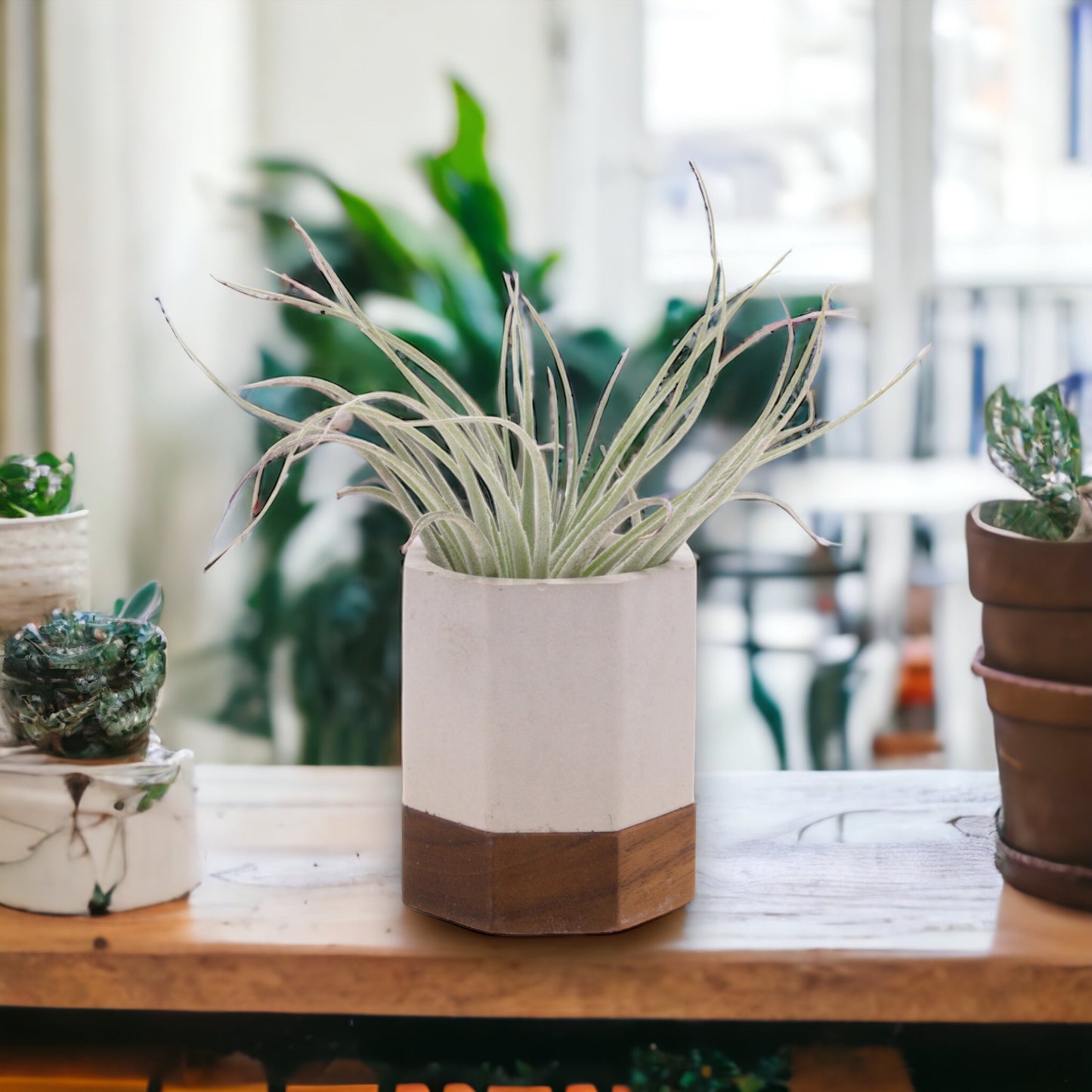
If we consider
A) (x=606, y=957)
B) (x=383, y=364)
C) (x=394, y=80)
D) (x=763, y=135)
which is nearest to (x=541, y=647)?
(x=606, y=957)

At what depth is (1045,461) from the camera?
58 cm

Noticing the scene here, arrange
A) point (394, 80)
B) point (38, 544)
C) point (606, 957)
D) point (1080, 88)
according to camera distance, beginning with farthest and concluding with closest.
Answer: point (1080, 88)
point (394, 80)
point (38, 544)
point (606, 957)

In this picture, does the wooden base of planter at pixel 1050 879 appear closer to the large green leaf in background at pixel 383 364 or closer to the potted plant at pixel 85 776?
the potted plant at pixel 85 776

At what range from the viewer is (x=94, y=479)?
1955 millimetres

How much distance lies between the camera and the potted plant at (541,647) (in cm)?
52

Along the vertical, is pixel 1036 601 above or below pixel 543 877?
above

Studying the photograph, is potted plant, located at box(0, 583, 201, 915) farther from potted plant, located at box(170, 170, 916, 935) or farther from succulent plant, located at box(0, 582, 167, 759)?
potted plant, located at box(170, 170, 916, 935)

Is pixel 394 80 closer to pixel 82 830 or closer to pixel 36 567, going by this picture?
pixel 36 567

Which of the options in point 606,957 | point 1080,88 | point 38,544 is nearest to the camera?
point 606,957

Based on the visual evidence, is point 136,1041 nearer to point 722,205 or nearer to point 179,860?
point 179,860

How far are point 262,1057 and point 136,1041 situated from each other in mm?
69

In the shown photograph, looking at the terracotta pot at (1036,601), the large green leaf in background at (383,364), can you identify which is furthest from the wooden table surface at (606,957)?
the large green leaf in background at (383,364)

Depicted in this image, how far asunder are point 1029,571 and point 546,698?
233 millimetres

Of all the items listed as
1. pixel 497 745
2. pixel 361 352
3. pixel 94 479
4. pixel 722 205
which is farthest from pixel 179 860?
pixel 722 205
